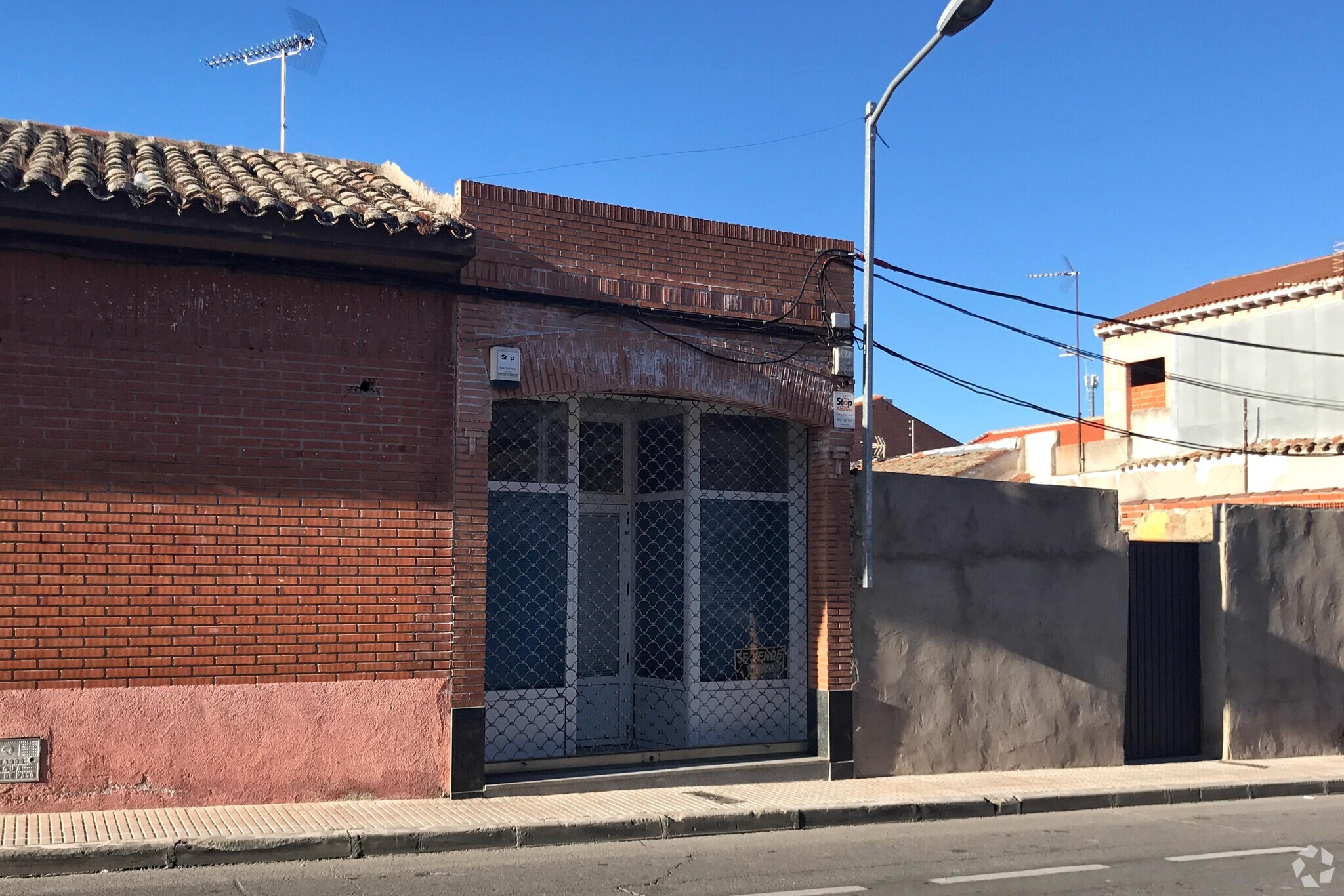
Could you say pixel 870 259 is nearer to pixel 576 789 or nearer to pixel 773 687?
pixel 773 687

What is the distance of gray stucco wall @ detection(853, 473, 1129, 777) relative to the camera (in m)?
11.8

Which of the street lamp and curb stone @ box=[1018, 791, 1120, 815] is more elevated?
the street lamp

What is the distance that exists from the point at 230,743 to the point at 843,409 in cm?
593

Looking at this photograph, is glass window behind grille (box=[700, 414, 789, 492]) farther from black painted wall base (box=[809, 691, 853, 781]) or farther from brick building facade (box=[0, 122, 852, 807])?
black painted wall base (box=[809, 691, 853, 781])

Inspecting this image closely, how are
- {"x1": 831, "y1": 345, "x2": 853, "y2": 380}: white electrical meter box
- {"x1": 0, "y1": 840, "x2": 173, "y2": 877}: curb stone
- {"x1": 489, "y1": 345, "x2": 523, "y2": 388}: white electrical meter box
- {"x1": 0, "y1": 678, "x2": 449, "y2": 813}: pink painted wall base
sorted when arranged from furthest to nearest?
{"x1": 831, "y1": 345, "x2": 853, "y2": 380}: white electrical meter box < {"x1": 489, "y1": 345, "x2": 523, "y2": 388}: white electrical meter box < {"x1": 0, "y1": 678, "x2": 449, "y2": 813}: pink painted wall base < {"x1": 0, "y1": 840, "x2": 173, "y2": 877}: curb stone

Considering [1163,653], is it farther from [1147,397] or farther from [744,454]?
[1147,397]

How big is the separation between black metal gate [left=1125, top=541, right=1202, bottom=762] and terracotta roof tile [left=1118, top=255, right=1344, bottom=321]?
10.2m

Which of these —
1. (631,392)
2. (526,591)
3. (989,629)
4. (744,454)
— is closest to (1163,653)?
(989,629)

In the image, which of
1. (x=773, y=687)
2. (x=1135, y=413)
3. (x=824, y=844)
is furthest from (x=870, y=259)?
(x=1135, y=413)

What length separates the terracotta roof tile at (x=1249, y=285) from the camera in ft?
78.5

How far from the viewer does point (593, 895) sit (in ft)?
23.5

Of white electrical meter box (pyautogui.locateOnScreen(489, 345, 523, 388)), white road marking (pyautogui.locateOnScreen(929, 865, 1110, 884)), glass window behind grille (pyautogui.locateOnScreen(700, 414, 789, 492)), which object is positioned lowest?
white road marking (pyautogui.locateOnScreen(929, 865, 1110, 884))

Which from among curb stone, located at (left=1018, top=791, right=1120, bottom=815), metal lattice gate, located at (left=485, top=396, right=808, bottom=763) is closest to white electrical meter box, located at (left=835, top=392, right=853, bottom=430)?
metal lattice gate, located at (left=485, top=396, right=808, bottom=763)

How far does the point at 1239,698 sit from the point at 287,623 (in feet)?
33.5
